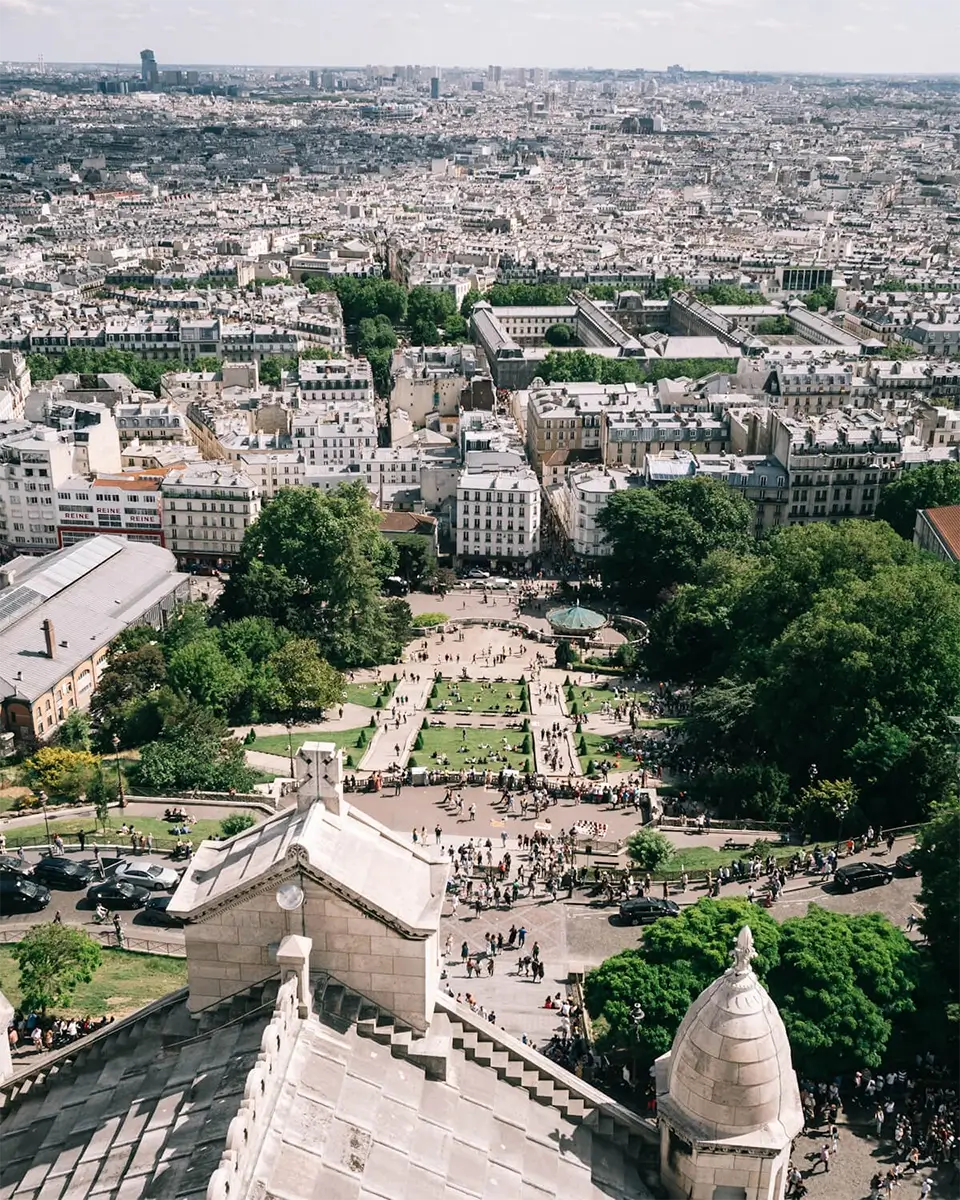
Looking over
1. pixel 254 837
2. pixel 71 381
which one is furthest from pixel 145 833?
pixel 71 381

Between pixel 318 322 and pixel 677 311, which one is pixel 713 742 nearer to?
pixel 318 322

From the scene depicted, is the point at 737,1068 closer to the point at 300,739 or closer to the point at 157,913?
the point at 157,913

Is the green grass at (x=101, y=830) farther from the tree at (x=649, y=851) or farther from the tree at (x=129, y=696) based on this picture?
the tree at (x=649, y=851)

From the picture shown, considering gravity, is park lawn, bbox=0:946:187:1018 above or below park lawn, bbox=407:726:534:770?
above

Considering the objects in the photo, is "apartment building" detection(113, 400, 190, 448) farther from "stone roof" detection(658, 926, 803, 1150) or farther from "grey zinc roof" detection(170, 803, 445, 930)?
"stone roof" detection(658, 926, 803, 1150)

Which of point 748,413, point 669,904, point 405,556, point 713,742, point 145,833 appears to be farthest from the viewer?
point 748,413

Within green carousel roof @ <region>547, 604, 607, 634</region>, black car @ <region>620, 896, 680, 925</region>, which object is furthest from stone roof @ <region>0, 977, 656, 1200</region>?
green carousel roof @ <region>547, 604, 607, 634</region>
